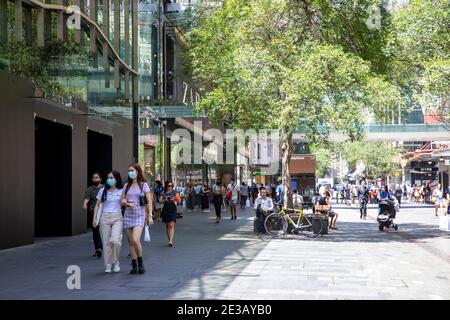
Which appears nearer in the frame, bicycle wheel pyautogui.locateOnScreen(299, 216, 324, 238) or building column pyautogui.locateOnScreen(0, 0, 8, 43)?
building column pyautogui.locateOnScreen(0, 0, 8, 43)

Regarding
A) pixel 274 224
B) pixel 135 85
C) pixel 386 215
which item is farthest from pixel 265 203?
pixel 135 85

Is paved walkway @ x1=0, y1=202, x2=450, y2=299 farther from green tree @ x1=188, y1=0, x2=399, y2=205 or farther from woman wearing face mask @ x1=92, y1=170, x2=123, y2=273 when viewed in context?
green tree @ x1=188, y1=0, x2=399, y2=205

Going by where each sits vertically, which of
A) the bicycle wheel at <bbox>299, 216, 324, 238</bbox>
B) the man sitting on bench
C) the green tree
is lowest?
the bicycle wheel at <bbox>299, 216, 324, 238</bbox>

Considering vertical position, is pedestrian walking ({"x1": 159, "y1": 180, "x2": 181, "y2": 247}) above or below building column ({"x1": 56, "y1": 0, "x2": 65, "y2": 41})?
below

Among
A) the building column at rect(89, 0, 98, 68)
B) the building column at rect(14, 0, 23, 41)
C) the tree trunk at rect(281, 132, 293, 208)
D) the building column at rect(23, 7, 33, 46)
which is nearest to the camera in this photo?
the building column at rect(14, 0, 23, 41)

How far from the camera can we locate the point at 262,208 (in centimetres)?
1973

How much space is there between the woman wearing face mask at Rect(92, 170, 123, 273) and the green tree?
8368mm

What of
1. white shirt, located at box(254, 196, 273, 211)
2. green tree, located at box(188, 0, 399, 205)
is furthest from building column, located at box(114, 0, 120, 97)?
white shirt, located at box(254, 196, 273, 211)

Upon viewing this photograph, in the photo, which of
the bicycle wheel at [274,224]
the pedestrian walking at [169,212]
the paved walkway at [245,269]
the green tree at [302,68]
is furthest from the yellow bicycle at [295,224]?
the pedestrian walking at [169,212]

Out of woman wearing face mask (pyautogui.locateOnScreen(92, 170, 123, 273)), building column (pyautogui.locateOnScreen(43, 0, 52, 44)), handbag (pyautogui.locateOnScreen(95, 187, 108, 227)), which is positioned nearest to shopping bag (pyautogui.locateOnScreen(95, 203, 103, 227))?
handbag (pyautogui.locateOnScreen(95, 187, 108, 227))

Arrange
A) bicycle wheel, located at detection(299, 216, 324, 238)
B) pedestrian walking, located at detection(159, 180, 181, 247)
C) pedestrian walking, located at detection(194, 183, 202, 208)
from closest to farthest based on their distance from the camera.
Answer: pedestrian walking, located at detection(159, 180, 181, 247), bicycle wheel, located at detection(299, 216, 324, 238), pedestrian walking, located at detection(194, 183, 202, 208)

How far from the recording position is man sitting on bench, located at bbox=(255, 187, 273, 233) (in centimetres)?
1973

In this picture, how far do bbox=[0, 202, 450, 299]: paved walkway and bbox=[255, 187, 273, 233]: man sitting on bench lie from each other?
1.16m

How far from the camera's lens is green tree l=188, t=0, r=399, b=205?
717 inches
